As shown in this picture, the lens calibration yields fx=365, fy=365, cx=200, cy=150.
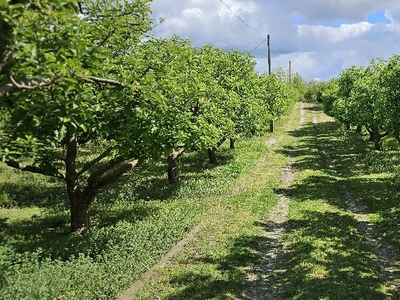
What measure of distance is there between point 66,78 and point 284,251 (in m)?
10.3

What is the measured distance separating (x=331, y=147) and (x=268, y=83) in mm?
11482

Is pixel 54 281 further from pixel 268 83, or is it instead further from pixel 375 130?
pixel 268 83

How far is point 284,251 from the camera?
12.7 meters

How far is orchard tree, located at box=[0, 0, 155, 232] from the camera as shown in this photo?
4477mm

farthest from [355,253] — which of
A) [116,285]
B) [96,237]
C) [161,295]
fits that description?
[96,237]

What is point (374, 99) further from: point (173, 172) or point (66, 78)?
point (66, 78)

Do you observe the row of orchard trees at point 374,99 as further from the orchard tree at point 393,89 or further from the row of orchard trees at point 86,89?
the row of orchard trees at point 86,89

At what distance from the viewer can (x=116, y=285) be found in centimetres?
955

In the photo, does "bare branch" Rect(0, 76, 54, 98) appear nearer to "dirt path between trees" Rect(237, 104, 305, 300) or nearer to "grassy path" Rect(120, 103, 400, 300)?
"grassy path" Rect(120, 103, 400, 300)

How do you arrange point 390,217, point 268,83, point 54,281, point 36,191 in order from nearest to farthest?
point 54,281 < point 390,217 < point 36,191 < point 268,83

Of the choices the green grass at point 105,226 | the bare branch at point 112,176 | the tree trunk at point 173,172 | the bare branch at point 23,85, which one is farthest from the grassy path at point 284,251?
the bare branch at point 23,85

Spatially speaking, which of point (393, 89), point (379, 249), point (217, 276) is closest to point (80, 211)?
point (217, 276)

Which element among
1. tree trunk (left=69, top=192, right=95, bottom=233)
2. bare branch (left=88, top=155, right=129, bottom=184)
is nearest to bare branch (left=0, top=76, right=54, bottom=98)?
bare branch (left=88, top=155, right=129, bottom=184)

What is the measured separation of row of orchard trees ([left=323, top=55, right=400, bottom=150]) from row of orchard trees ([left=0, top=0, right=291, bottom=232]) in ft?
28.7
